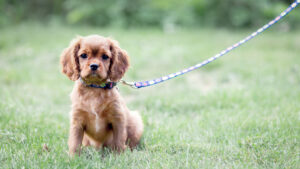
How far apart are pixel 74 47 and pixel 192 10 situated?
8.39m

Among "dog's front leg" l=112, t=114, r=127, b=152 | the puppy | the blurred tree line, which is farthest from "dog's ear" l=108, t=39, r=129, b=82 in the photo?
the blurred tree line

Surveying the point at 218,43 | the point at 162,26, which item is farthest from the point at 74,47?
the point at 162,26

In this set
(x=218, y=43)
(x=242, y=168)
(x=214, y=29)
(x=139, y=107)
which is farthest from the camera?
(x=214, y=29)

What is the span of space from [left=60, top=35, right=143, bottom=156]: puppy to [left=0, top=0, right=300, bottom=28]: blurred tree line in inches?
294

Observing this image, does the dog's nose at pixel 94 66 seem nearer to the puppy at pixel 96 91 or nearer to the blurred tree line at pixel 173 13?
the puppy at pixel 96 91

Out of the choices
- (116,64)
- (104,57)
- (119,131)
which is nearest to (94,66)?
(104,57)

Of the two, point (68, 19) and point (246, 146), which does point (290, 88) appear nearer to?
point (246, 146)

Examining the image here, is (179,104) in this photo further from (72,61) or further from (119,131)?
(72,61)

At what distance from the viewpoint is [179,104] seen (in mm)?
4742

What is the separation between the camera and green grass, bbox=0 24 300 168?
2.95 m

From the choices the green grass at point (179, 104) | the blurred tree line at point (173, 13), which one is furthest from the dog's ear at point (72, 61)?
the blurred tree line at point (173, 13)

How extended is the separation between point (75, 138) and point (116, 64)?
817 millimetres

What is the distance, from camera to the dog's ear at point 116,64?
3.14 metres

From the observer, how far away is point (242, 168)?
271cm
